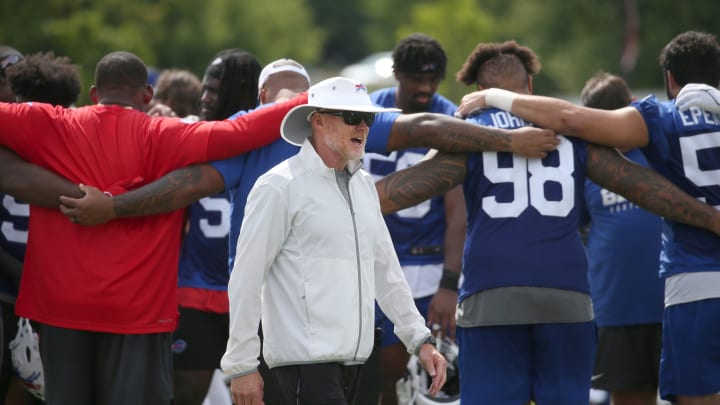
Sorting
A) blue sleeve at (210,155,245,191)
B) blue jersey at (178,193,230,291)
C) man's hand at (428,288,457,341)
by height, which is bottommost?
man's hand at (428,288,457,341)

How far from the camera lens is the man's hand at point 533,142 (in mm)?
6148

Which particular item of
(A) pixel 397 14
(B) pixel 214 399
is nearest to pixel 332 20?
(A) pixel 397 14

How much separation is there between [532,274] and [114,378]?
2297mm

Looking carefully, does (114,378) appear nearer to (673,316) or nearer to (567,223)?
(567,223)

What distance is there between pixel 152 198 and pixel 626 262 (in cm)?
339

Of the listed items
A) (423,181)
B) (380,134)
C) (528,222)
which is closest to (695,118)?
(528,222)

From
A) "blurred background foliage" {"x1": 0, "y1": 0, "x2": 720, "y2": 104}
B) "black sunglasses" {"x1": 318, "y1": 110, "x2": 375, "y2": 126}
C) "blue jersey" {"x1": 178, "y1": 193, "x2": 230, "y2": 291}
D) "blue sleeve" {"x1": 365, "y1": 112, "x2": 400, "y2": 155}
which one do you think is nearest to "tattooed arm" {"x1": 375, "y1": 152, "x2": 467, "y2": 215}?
"blue sleeve" {"x1": 365, "y1": 112, "x2": 400, "y2": 155}

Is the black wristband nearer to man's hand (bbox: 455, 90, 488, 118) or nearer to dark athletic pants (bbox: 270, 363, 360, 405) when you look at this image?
man's hand (bbox: 455, 90, 488, 118)

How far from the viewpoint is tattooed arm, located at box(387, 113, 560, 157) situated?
243 inches

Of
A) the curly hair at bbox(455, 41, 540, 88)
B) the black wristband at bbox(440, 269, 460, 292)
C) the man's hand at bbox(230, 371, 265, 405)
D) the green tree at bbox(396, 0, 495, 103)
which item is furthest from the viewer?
the green tree at bbox(396, 0, 495, 103)

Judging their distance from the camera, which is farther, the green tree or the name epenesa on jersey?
the green tree

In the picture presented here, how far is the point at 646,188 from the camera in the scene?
20.8 feet

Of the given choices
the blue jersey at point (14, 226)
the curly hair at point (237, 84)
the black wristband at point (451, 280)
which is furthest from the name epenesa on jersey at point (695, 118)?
the blue jersey at point (14, 226)

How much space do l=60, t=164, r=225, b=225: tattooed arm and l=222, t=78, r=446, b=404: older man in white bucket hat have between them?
112cm
